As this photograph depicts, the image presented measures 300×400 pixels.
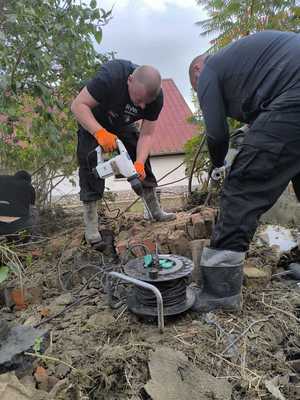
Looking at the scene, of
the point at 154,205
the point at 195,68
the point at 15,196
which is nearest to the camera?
the point at 195,68

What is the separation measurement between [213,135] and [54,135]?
76.6 inches

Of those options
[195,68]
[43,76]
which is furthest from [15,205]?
[195,68]

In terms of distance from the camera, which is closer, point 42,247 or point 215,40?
point 42,247

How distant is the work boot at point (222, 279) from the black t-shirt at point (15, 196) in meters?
2.08

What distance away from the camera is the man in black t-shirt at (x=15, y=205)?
3.57m

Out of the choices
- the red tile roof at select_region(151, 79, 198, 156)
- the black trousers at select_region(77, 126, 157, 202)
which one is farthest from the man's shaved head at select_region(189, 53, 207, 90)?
the red tile roof at select_region(151, 79, 198, 156)

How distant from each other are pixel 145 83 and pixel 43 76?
4.57ft

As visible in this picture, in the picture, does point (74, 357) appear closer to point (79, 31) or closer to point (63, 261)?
point (63, 261)

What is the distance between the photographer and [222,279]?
7.20 ft

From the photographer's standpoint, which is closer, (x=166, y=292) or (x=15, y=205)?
(x=166, y=292)

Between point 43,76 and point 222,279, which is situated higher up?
point 43,76

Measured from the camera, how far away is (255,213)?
82.6 inches

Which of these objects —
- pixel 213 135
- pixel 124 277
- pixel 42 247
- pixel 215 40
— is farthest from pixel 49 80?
pixel 215 40

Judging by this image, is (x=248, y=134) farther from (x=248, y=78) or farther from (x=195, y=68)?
(x=195, y=68)
